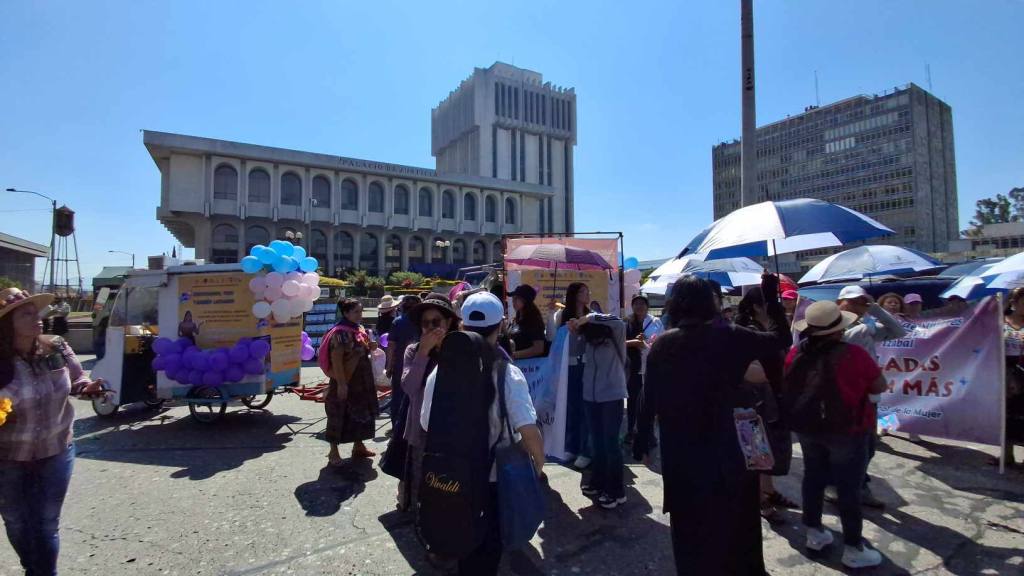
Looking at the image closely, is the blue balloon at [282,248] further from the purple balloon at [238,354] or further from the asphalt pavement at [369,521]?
the asphalt pavement at [369,521]

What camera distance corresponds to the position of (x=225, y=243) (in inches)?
1992

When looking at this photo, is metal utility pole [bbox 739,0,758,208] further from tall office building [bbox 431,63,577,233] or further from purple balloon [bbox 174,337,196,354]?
tall office building [bbox 431,63,577,233]

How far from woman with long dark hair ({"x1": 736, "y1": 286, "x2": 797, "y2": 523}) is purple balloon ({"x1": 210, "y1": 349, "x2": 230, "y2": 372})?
5.86m

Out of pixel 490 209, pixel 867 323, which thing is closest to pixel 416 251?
pixel 490 209

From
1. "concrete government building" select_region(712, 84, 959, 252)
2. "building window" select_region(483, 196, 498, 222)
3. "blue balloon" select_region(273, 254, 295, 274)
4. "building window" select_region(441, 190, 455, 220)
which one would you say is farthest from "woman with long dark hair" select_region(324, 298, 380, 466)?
"concrete government building" select_region(712, 84, 959, 252)

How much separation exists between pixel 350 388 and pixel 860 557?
4409 mm

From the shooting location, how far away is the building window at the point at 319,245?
5512cm

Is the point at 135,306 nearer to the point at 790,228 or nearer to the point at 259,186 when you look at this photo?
the point at 790,228

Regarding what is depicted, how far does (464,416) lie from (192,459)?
187 inches

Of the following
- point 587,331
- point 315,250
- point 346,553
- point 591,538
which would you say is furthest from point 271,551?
point 315,250

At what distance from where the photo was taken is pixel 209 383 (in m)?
6.15

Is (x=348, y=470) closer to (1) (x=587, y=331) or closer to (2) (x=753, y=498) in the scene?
(1) (x=587, y=331)

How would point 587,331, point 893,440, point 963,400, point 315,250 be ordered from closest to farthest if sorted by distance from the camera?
1. point 587,331
2. point 963,400
3. point 893,440
4. point 315,250

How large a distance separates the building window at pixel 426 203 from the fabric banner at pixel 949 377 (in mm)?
58134
